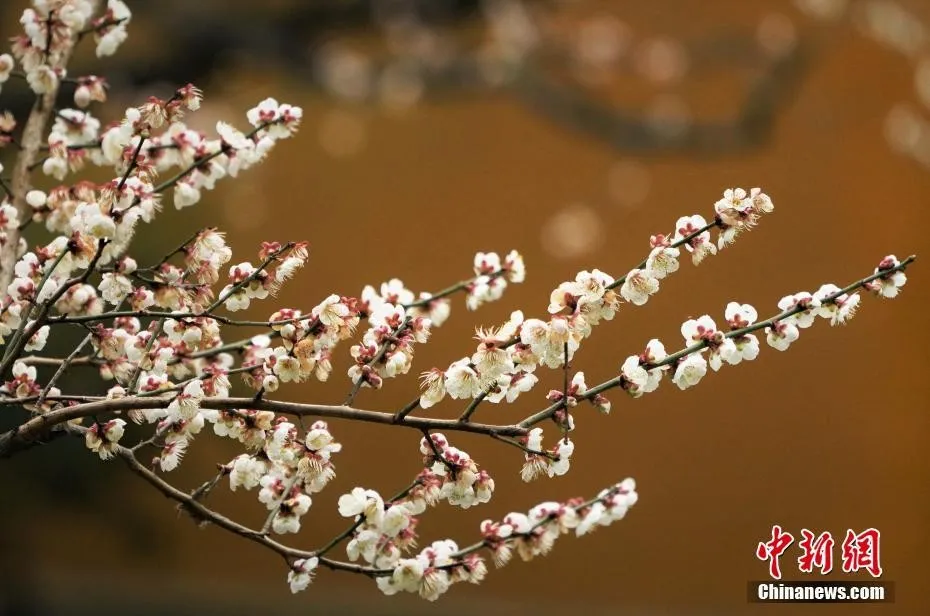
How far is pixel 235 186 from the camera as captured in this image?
276 centimetres

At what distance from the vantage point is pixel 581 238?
8.54 ft

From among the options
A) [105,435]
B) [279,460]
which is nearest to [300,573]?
[279,460]

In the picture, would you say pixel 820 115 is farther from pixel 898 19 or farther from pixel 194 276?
pixel 194 276

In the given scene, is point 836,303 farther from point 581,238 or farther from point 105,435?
point 581,238

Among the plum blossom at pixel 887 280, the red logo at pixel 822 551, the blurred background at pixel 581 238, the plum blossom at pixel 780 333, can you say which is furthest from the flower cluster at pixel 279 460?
the red logo at pixel 822 551

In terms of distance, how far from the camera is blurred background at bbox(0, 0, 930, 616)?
Result: 2486 mm

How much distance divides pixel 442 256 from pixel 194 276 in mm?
1754

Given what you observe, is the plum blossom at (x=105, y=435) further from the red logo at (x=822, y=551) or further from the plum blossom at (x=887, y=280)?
the red logo at (x=822, y=551)

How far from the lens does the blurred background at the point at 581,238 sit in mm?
2486

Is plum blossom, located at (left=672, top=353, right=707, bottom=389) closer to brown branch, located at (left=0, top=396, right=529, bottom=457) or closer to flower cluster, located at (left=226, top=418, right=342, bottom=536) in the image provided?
brown branch, located at (left=0, top=396, right=529, bottom=457)

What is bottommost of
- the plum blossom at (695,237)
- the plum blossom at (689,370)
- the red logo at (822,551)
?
the plum blossom at (689,370)

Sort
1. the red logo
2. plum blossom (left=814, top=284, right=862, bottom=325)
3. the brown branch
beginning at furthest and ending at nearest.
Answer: the red logo
plum blossom (left=814, top=284, right=862, bottom=325)
the brown branch

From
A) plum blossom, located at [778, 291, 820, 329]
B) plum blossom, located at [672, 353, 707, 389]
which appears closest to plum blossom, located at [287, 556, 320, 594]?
plum blossom, located at [672, 353, 707, 389]

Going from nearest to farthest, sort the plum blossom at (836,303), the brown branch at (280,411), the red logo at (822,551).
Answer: the brown branch at (280,411) → the plum blossom at (836,303) → the red logo at (822,551)
